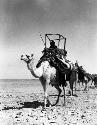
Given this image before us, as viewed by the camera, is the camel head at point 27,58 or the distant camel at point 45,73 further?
the distant camel at point 45,73

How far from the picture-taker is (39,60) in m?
14.5

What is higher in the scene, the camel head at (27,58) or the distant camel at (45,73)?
the camel head at (27,58)

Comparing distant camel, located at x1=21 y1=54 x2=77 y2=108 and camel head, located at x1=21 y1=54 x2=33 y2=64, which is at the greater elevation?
camel head, located at x1=21 y1=54 x2=33 y2=64

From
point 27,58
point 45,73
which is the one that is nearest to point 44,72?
point 45,73

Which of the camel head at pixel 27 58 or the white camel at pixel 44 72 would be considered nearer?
the camel head at pixel 27 58

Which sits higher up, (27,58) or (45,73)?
(27,58)

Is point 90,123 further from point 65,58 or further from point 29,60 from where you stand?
point 65,58

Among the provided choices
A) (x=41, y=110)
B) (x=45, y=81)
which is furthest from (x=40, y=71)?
(x=41, y=110)

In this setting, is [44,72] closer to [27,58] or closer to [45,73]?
[45,73]

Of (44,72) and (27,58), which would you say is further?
(44,72)

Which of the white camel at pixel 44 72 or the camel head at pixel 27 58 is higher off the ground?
the camel head at pixel 27 58

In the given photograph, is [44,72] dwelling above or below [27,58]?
below

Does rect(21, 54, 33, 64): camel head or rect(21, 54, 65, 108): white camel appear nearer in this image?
rect(21, 54, 33, 64): camel head

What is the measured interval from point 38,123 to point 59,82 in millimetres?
5265
